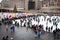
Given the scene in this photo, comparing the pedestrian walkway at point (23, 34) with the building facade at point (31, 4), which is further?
the building facade at point (31, 4)

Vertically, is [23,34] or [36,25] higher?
[36,25]

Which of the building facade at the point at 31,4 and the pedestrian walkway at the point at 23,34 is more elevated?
the building facade at the point at 31,4

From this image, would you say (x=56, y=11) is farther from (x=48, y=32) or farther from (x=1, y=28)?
(x=1, y=28)

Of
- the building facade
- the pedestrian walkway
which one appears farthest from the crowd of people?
the building facade

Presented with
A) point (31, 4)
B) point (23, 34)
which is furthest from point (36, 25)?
point (31, 4)

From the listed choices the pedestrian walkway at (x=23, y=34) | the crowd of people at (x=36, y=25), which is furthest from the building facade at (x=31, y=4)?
the pedestrian walkway at (x=23, y=34)

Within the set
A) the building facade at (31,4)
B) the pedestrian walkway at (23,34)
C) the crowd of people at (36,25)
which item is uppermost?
the building facade at (31,4)

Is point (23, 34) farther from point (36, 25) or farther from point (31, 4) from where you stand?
point (31, 4)

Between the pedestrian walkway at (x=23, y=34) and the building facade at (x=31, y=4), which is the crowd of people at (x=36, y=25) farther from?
the building facade at (x=31, y=4)

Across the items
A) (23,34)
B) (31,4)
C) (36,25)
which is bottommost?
(23,34)

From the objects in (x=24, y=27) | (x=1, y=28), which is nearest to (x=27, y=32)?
(x=24, y=27)

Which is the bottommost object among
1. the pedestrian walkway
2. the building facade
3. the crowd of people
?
the pedestrian walkway

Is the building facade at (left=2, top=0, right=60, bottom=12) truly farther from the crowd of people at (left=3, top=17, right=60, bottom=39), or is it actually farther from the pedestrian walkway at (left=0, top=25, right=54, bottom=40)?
the pedestrian walkway at (left=0, top=25, right=54, bottom=40)

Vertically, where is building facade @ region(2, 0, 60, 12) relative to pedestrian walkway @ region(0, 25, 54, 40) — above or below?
above
